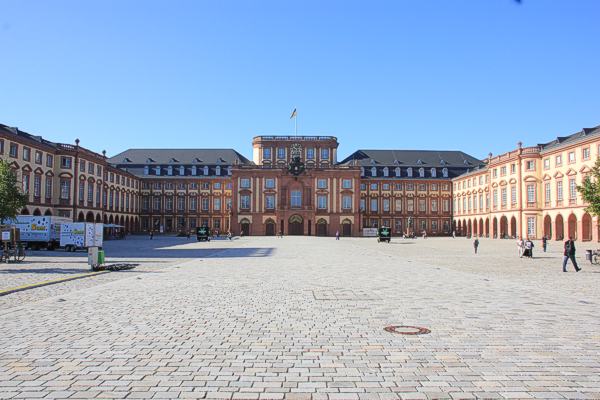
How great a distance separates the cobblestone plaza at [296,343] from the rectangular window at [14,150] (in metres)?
43.7

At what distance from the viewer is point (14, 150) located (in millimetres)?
52500

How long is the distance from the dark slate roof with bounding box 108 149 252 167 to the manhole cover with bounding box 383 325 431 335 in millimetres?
Answer: 92871

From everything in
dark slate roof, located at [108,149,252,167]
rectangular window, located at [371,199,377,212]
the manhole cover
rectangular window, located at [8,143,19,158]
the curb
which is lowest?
the curb

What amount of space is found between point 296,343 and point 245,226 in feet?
290

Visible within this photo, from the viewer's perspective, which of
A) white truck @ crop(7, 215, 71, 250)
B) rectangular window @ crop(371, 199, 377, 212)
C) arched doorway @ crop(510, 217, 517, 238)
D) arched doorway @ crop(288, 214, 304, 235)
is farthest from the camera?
rectangular window @ crop(371, 199, 377, 212)

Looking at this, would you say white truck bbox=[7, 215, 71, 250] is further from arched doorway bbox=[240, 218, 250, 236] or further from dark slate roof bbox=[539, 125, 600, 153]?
dark slate roof bbox=[539, 125, 600, 153]

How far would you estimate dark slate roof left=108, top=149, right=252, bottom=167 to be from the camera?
102m

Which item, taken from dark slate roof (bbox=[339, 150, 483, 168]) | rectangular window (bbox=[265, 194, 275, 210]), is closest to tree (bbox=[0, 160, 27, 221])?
rectangular window (bbox=[265, 194, 275, 210])

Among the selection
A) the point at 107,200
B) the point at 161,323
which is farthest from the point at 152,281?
the point at 107,200

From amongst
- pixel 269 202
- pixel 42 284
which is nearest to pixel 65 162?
pixel 269 202

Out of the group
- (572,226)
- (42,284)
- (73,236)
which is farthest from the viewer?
(572,226)

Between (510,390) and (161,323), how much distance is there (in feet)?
20.2

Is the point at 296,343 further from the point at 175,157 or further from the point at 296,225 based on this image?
the point at 175,157

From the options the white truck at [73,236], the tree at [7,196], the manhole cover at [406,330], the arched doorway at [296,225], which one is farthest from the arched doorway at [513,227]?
the manhole cover at [406,330]
